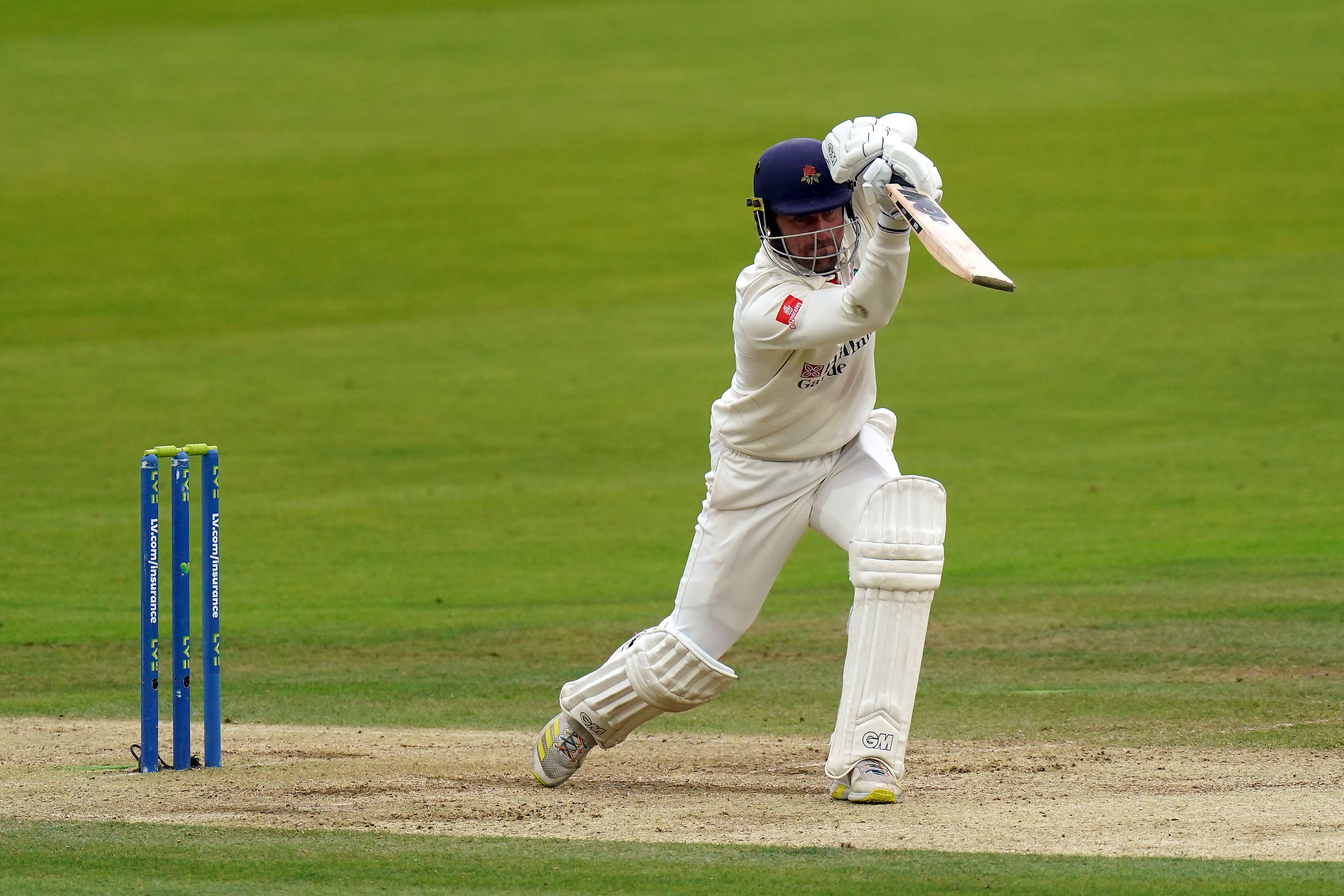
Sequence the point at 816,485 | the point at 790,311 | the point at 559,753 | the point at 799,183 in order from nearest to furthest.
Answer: the point at 790,311, the point at 799,183, the point at 816,485, the point at 559,753

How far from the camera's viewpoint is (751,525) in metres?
6.80

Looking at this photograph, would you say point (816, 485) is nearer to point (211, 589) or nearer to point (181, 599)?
point (211, 589)

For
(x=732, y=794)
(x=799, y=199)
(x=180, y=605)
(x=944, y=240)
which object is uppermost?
(x=799, y=199)

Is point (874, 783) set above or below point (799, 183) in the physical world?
below

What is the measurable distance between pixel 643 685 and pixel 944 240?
2.00m

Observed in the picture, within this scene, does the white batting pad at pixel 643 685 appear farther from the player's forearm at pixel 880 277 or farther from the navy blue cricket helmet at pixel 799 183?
the navy blue cricket helmet at pixel 799 183

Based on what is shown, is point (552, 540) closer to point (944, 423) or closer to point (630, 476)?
point (630, 476)

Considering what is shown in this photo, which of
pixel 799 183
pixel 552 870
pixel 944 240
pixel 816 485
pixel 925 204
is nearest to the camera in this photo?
pixel 552 870

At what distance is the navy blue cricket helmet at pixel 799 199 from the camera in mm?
6527

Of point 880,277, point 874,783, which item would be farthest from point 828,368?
point 874,783

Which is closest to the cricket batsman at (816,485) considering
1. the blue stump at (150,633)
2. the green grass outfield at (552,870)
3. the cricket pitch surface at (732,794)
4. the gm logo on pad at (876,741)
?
the gm logo on pad at (876,741)

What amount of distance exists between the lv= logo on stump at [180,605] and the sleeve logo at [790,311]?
2.13 m

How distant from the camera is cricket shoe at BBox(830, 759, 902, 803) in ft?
20.9

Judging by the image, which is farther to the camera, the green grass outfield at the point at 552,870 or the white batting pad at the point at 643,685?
the white batting pad at the point at 643,685
